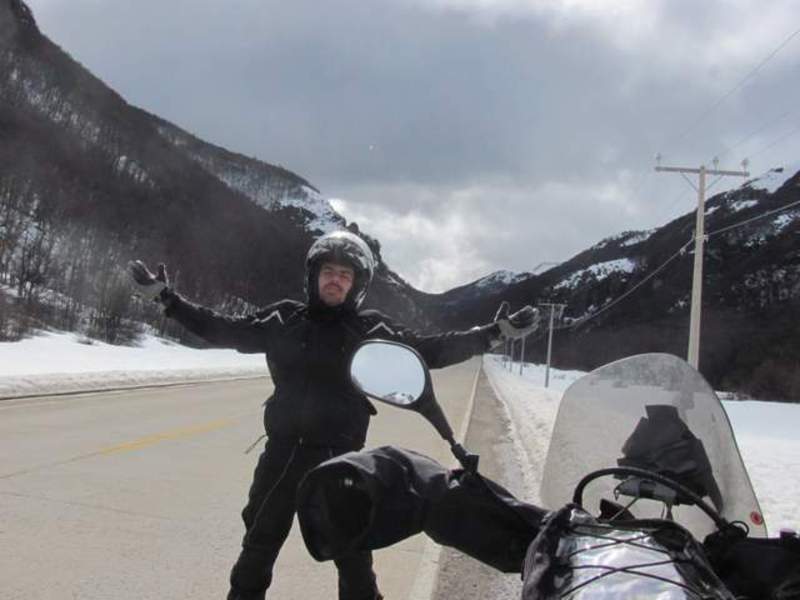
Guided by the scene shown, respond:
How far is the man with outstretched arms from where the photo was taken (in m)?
3.13

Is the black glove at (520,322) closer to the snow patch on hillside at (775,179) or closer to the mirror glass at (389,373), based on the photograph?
the mirror glass at (389,373)

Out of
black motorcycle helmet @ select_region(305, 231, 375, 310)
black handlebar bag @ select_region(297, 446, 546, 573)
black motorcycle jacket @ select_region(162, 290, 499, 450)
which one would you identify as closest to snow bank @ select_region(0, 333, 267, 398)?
black motorcycle jacket @ select_region(162, 290, 499, 450)

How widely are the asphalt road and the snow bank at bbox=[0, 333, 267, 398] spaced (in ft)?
15.5

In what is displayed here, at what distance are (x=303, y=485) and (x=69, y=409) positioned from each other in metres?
13.0

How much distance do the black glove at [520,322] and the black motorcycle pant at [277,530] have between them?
2.83 ft

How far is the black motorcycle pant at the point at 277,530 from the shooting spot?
10.2 feet

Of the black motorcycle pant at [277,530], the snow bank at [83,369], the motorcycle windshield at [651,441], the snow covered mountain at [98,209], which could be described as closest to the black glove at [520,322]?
the motorcycle windshield at [651,441]

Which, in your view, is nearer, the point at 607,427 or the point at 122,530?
the point at 607,427

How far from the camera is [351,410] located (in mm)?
3250

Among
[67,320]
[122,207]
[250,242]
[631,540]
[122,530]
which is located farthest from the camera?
[250,242]

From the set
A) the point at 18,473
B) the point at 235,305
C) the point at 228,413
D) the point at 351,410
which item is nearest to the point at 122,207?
the point at 235,305

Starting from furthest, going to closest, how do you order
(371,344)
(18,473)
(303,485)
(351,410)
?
(18,473) → (351,410) → (371,344) → (303,485)

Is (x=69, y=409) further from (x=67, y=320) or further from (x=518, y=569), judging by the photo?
(x=67, y=320)

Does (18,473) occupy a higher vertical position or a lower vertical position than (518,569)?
lower
